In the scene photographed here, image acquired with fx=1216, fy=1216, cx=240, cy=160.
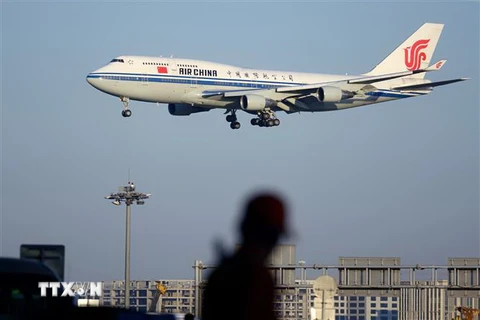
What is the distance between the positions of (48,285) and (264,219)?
4051 mm

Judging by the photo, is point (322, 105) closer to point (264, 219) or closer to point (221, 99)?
point (221, 99)

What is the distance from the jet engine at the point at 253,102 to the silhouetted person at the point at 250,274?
199 feet

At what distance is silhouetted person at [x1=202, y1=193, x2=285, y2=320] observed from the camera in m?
6.63

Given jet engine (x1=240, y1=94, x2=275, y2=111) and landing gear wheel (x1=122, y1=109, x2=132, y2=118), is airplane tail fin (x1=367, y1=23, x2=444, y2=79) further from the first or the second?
landing gear wheel (x1=122, y1=109, x2=132, y2=118)

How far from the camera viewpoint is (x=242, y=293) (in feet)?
21.8

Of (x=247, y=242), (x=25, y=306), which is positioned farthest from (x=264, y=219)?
(x=25, y=306)

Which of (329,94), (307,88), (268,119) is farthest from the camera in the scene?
(307,88)

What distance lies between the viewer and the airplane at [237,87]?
2653 inches

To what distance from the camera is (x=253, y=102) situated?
6769 centimetres

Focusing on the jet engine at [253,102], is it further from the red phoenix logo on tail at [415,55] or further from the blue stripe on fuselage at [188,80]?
the red phoenix logo on tail at [415,55]

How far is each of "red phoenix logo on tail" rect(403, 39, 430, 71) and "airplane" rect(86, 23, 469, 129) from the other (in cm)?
1008

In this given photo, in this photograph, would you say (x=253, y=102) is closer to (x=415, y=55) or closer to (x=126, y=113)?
(x=126, y=113)

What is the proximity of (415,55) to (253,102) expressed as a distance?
82.3 ft

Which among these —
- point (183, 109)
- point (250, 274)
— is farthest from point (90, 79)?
point (250, 274)
